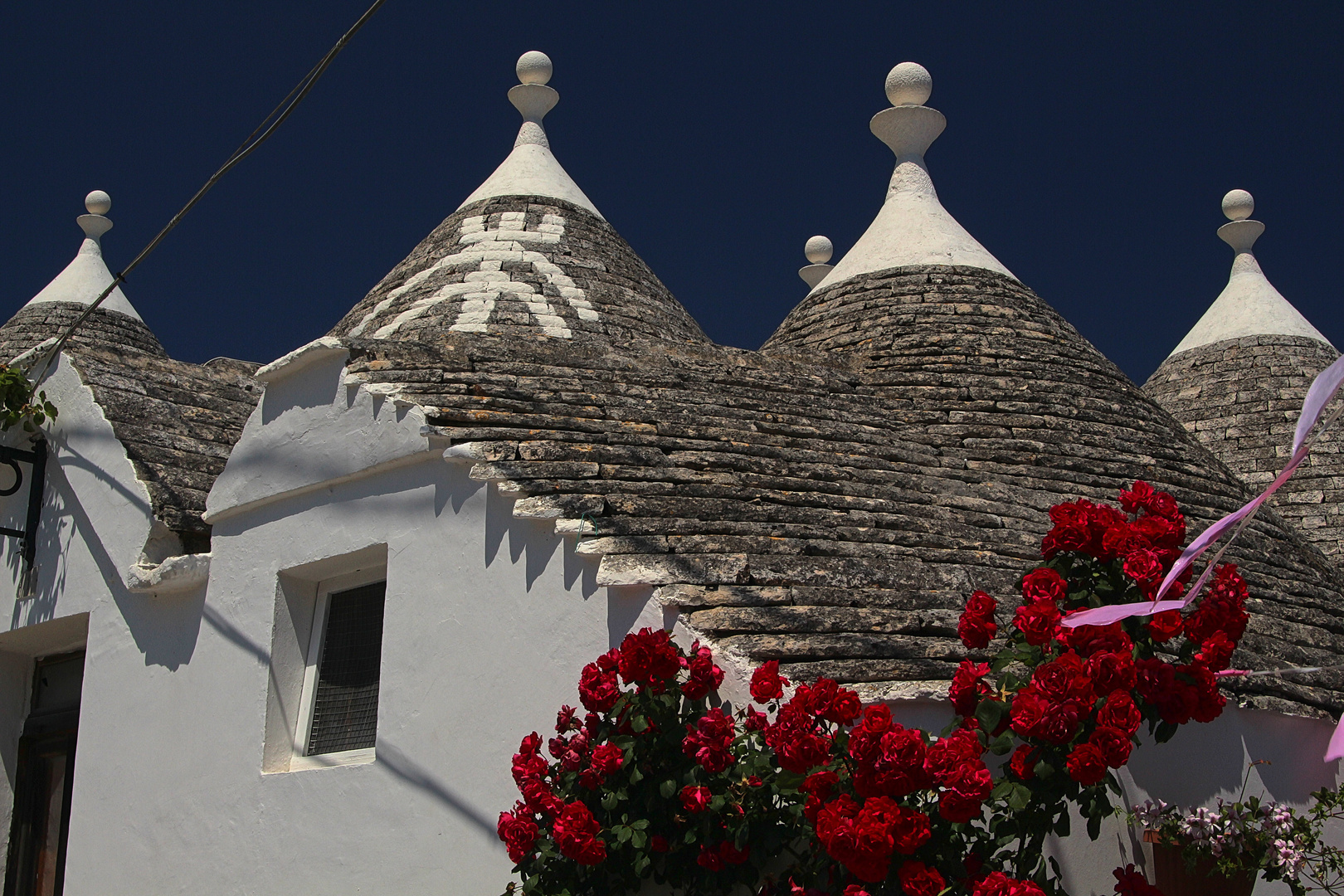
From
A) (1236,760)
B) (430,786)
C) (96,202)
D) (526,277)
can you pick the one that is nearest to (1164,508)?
(1236,760)

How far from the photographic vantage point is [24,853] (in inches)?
321

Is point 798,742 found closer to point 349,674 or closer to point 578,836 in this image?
point 578,836

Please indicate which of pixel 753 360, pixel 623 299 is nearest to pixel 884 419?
pixel 753 360

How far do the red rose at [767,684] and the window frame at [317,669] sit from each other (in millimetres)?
2407

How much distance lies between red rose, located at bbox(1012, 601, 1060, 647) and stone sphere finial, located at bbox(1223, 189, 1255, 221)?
11117 mm

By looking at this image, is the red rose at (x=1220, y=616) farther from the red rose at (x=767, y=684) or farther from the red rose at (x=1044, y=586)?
the red rose at (x=767, y=684)

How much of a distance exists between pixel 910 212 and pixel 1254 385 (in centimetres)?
406

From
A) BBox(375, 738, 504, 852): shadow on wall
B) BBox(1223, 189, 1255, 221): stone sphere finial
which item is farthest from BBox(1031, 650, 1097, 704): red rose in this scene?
BBox(1223, 189, 1255, 221): stone sphere finial

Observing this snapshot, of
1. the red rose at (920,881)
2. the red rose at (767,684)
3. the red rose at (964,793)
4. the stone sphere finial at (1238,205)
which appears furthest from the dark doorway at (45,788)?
the stone sphere finial at (1238,205)

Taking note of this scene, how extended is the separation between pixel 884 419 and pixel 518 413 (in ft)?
8.79

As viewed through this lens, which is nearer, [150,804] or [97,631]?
[150,804]

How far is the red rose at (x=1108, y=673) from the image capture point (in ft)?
13.5

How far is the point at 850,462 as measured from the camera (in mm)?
6934

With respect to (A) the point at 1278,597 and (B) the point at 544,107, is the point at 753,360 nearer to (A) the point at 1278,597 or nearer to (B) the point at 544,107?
(A) the point at 1278,597
